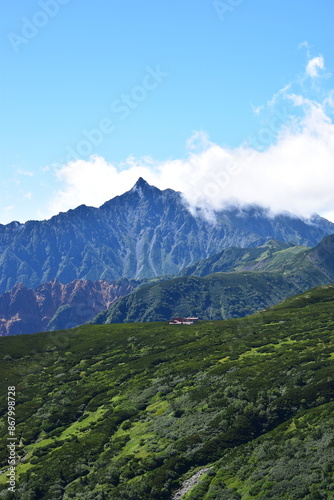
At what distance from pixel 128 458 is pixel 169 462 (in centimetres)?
743

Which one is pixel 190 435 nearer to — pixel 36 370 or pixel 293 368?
pixel 293 368

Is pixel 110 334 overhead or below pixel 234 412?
overhead

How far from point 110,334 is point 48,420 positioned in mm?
68007

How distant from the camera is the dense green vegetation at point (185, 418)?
2032 inches

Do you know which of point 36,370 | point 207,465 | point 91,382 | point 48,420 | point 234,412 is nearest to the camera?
point 207,465

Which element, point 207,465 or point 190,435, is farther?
point 190,435

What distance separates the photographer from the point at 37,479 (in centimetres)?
6322

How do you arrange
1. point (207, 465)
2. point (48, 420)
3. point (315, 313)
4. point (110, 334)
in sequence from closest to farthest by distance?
1. point (207, 465)
2. point (48, 420)
3. point (315, 313)
4. point (110, 334)

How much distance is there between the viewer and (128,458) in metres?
62.4

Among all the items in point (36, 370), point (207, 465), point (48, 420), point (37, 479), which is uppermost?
point (36, 370)

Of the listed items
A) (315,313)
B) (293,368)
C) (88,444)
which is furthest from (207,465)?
(315,313)

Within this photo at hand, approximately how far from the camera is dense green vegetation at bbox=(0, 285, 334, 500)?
51.6 metres

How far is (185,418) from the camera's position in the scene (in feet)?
233

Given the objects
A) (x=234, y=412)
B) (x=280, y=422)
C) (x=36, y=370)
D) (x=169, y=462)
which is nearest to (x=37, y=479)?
(x=169, y=462)
